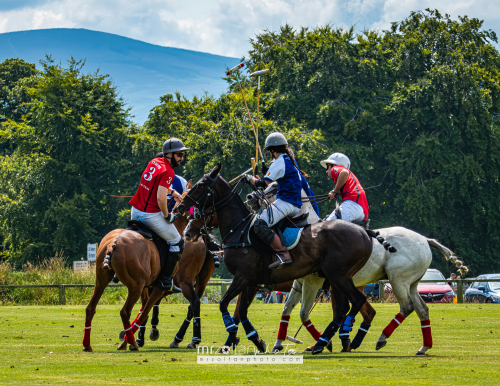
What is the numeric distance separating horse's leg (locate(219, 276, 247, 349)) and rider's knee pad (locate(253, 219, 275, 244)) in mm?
634

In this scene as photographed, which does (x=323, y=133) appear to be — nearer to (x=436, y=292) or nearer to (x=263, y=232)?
(x=436, y=292)

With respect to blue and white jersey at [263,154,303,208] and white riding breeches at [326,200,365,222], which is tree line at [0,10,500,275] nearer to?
white riding breeches at [326,200,365,222]

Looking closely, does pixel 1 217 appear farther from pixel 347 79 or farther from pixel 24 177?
pixel 347 79

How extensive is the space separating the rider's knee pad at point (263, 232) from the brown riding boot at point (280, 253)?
10 cm

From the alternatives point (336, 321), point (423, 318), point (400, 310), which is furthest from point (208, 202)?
point (423, 318)

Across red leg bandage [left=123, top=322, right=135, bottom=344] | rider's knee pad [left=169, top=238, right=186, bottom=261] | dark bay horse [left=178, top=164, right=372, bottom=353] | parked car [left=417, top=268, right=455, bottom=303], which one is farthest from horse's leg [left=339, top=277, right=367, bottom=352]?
parked car [left=417, top=268, right=455, bottom=303]

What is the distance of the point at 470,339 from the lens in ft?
36.6

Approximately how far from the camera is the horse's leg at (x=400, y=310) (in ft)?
31.4

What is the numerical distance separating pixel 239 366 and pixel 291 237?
2.14m

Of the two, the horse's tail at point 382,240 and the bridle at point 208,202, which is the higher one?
the bridle at point 208,202

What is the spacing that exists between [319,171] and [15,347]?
2664 cm

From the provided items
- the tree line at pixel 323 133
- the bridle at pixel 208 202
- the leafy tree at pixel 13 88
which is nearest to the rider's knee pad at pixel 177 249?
the bridle at pixel 208 202

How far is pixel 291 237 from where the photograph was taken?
921 centimetres

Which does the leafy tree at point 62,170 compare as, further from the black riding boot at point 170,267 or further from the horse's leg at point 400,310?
the horse's leg at point 400,310
